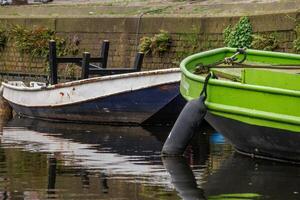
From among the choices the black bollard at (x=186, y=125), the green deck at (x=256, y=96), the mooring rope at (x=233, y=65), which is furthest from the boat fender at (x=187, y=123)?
the mooring rope at (x=233, y=65)

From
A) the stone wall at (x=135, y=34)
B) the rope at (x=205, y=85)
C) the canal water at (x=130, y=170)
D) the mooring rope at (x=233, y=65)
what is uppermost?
the rope at (x=205, y=85)

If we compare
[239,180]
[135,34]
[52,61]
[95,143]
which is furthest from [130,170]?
[135,34]

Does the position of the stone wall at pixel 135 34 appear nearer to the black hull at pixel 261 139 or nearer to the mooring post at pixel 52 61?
the mooring post at pixel 52 61

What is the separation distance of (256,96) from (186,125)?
4.10 feet

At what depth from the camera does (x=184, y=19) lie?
991 inches

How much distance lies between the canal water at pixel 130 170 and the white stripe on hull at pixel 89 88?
3.73 ft

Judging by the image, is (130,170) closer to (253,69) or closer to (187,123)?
(187,123)

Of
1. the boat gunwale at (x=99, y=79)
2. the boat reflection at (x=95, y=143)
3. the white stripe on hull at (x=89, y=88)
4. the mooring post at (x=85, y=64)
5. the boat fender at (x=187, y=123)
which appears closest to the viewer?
the boat reflection at (x=95, y=143)

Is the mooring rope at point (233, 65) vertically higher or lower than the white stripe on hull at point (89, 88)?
higher

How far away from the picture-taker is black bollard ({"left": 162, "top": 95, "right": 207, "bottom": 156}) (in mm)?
14445

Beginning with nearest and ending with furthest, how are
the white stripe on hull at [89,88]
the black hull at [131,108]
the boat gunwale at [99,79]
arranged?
the boat gunwale at [99,79], the white stripe on hull at [89,88], the black hull at [131,108]

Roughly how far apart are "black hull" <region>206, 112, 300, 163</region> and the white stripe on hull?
14.8 ft

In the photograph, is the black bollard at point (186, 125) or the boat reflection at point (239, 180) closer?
the boat reflection at point (239, 180)

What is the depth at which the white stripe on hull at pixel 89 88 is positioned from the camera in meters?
19.5
